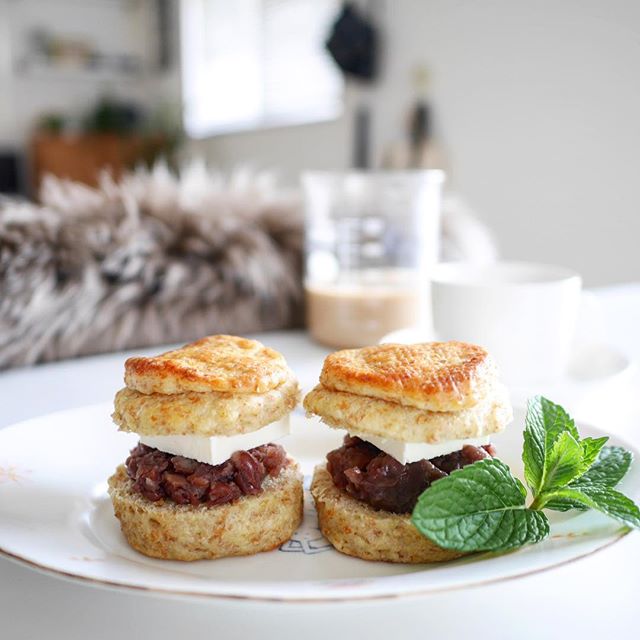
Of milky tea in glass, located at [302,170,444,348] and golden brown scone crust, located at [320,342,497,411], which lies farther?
milky tea in glass, located at [302,170,444,348]

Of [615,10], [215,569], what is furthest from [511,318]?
[615,10]

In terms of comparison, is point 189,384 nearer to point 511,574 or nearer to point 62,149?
point 511,574

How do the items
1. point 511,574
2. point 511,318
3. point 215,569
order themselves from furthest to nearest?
point 511,318 → point 215,569 → point 511,574

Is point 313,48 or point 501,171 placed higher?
point 313,48

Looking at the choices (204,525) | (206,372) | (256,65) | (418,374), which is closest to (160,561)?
(204,525)

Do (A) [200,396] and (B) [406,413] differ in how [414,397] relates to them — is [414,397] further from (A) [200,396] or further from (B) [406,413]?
(A) [200,396]

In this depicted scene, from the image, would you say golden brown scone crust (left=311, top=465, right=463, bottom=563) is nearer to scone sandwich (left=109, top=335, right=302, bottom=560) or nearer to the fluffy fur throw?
Result: scone sandwich (left=109, top=335, right=302, bottom=560)

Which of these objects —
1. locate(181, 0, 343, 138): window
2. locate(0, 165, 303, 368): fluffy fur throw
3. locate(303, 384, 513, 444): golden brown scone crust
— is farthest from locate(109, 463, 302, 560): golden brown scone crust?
locate(181, 0, 343, 138): window
